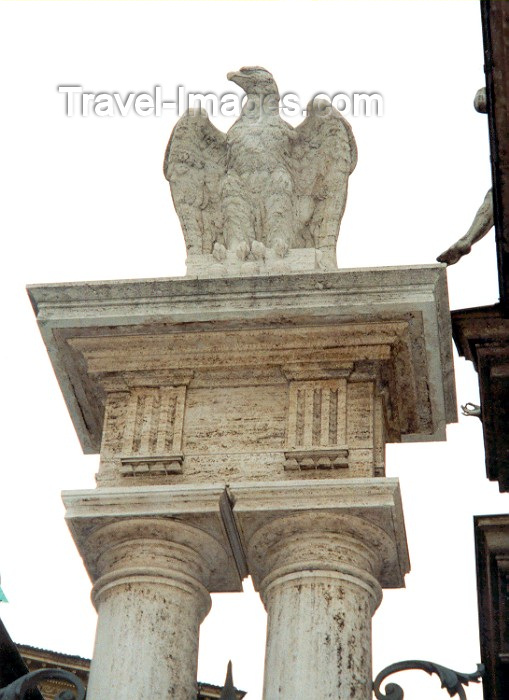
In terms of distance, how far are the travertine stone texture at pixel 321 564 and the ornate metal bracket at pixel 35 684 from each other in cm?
128

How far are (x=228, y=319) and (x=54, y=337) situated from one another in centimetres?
124

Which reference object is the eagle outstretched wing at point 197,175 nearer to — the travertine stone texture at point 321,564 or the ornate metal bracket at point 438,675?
the travertine stone texture at point 321,564

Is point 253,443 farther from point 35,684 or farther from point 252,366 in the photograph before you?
point 35,684

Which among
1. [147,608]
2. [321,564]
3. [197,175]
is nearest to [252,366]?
[321,564]

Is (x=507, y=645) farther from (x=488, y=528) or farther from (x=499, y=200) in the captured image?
(x=499, y=200)

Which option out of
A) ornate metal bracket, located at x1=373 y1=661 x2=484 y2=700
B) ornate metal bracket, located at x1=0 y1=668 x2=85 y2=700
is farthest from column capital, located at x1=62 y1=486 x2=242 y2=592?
ornate metal bracket, located at x1=373 y1=661 x2=484 y2=700

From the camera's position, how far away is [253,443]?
48.6 feet

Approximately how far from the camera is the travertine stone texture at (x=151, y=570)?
13.9 metres

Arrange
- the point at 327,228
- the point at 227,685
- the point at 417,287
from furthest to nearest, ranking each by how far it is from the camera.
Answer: the point at 327,228 → the point at 417,287 → the point at 227,685

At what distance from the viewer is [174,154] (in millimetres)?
16375

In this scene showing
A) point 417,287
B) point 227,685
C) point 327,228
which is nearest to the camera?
point 227,685

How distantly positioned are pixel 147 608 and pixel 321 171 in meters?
3.82

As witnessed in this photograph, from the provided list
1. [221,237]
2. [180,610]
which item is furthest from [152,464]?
[221,237]

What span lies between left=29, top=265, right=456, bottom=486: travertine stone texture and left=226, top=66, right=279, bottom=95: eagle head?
7.08 feet
